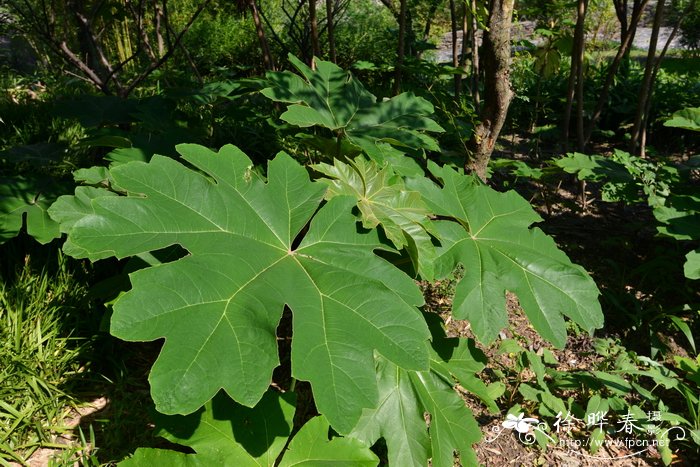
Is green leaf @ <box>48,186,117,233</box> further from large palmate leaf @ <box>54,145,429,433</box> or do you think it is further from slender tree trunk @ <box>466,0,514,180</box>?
slender tree trunk @ <box>466,0,514,180</box>

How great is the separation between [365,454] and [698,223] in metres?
2.39

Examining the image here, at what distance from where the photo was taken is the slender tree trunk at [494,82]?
250 cm

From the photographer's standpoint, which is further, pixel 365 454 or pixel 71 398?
pixel 71 398

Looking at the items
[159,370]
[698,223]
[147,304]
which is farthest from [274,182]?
[698,223]

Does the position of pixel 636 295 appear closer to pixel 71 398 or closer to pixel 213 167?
pixel 213 167

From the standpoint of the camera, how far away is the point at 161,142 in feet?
7.43

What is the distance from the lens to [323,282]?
138cm

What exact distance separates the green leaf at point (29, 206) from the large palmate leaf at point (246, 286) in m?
0.94

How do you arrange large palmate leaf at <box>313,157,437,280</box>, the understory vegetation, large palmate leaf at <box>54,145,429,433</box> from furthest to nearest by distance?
large palmate leaf at <box>313,157,437,280</box>, the understory vegetation, large palmate leaf at <box>54,145,429,433</box>

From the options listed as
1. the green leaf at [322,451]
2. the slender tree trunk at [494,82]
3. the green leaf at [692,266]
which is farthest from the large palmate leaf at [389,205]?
the green leaf at [692,266]

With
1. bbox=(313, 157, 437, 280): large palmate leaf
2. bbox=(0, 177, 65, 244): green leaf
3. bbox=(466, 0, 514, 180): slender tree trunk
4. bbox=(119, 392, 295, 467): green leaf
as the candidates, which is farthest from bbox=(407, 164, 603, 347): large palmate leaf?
bbox=(0, 177, 65, 244): green leaf

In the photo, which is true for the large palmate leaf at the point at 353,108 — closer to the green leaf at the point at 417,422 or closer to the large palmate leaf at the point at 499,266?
the large palmate leaf at the point at 499,266

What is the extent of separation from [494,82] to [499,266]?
1.23 m

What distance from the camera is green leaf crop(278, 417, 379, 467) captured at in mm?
1457
